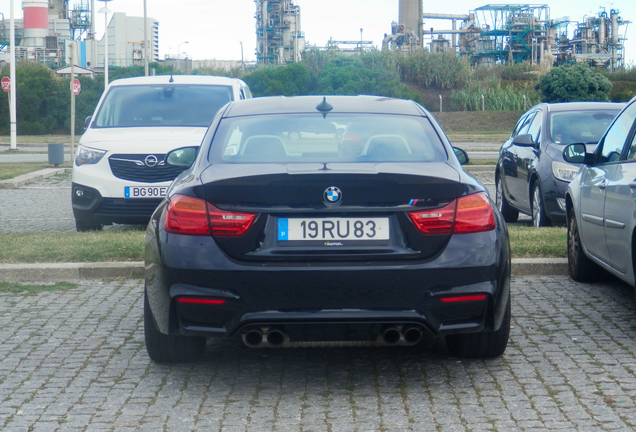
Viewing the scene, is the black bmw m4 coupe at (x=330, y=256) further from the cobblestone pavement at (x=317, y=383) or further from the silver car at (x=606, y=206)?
the silver car at (x=606, y=206)

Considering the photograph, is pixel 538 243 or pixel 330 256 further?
pixel 538 243

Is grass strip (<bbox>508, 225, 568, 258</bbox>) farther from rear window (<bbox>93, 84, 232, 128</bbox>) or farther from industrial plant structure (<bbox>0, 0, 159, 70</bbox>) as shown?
industrial plant structure (<bbox>0, 0, 159, 70</bbox>)

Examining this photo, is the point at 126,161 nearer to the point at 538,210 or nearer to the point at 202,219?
the point at 538,210

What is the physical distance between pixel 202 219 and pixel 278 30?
93.2 metres

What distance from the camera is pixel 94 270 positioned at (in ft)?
24.1

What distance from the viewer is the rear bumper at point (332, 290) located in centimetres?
393

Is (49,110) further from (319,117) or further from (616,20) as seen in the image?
(616,20)

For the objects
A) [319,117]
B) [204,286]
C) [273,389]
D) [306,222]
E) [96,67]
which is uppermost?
[96,67]

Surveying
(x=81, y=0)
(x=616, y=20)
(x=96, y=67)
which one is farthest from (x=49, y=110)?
(x=616, y=20)

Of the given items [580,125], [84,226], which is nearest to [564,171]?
[580,125]

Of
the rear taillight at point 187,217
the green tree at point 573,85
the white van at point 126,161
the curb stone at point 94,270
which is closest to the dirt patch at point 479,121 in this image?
the green tree at point 573,85

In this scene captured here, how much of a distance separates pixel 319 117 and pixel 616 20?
93.7 meters

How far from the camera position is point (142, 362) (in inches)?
189

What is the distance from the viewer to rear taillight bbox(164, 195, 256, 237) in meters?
3.95
